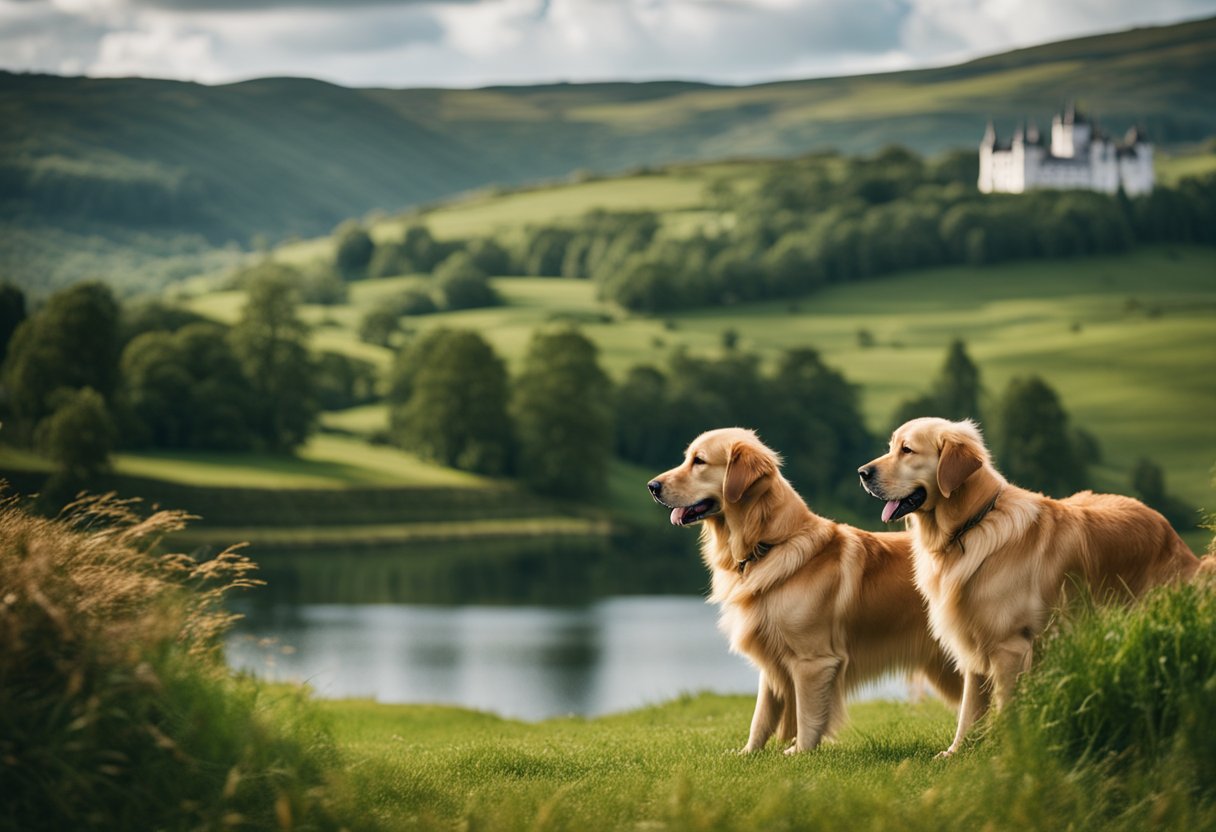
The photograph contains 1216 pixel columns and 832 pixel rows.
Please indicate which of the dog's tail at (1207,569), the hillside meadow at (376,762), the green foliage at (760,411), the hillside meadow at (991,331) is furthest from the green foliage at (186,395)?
the dog's tail at (1207,569)

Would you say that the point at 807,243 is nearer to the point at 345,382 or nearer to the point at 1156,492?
the point at 345,382

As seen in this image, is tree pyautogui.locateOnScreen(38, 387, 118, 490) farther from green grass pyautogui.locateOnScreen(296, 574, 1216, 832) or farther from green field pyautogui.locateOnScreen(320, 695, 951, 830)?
green grass pyautogui.locateOnScreen(296, 574, 1216, 832)

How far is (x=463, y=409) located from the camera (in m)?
93.0

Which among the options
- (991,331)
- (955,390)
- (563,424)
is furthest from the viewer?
(991,331)

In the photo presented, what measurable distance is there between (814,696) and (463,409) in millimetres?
83332

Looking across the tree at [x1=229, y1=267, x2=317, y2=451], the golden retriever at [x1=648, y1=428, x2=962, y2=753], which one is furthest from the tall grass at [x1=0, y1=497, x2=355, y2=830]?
the tree at [x1=229, y1=267, x2=317, y2=451]

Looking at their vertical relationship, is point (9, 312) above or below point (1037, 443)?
above

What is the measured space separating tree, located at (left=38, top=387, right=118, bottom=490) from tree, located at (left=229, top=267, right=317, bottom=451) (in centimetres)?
1543

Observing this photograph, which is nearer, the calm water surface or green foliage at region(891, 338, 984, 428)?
the calm water surface

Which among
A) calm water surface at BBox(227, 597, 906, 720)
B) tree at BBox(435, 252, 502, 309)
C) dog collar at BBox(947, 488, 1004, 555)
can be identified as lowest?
calm water surface at BBox(227, 597, 906, 720)

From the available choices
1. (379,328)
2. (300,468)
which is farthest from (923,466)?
(379,328)

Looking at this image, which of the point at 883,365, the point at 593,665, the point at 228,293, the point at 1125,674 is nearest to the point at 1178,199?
the point at 883,365

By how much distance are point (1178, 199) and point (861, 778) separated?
176793mm

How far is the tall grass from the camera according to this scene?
719 centimetres
